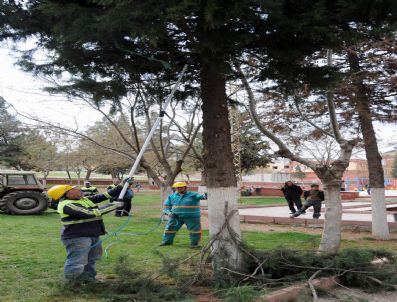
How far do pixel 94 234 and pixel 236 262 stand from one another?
1.97 m

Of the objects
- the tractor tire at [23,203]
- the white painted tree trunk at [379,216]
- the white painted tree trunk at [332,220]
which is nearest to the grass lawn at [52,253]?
the white painted tree trunk at [332,220]

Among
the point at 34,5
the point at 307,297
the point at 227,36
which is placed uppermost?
the point at 34,5

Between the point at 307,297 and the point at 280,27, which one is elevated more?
the point at 280,27

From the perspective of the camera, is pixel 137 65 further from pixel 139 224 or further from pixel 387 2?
pixel 139 224

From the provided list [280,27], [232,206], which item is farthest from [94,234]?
[280,27]

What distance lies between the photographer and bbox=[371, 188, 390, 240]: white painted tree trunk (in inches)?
476

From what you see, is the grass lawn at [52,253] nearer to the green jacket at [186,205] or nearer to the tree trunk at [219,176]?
the tree trunk at [219,176]

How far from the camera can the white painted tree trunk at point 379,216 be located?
39.6 feet

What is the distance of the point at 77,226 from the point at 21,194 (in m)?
13.9

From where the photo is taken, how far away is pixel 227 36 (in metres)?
5.42

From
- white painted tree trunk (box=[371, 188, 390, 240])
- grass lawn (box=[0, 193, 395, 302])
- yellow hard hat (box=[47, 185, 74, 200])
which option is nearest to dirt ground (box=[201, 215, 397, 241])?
white painted tree trunk (box=[371, 188, 390, 240])

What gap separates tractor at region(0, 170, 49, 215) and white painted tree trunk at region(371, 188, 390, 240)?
1279 cm

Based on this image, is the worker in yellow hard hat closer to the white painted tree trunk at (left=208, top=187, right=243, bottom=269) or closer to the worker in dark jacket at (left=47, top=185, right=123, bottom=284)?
the white painted tree trunk at (left=208, top=187, right=243, bottom=269)

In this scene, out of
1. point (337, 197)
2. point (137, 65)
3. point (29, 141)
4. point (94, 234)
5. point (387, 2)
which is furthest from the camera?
point (29, 141)
